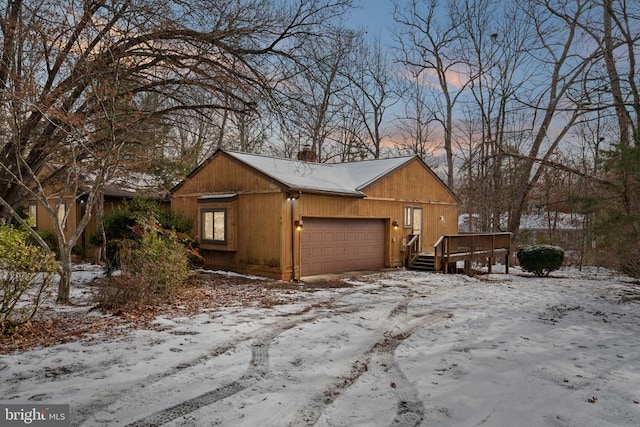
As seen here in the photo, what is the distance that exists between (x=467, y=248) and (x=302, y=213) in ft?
24.3

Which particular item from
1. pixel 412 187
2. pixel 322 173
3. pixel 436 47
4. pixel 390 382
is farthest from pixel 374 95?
pixel 390 382

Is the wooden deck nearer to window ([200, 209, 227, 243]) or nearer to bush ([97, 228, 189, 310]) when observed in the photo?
window ([200, 209, 227, 243])

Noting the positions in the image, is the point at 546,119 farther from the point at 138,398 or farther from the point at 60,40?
the point at 138,398

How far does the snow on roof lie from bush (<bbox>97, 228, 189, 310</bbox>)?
441 cm

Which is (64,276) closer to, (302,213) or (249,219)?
(249,219)

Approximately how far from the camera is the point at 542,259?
16.5 metres

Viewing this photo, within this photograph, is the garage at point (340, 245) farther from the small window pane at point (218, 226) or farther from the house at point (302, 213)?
the small window pane at point (218, 226)

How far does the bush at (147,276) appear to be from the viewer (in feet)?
25.3

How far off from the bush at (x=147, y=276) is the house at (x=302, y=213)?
12.5 feet

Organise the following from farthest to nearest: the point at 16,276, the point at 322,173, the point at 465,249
Answer: the point at 465,249, the point at 322,173, the point at 16,276

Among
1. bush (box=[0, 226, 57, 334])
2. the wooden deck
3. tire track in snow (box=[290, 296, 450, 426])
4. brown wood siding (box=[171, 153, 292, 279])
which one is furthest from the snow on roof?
bush (box=[0, 226, 57, 334])

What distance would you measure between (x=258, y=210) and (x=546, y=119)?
15.4m

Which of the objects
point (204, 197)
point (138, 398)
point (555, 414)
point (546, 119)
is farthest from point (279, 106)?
point (546, 119)

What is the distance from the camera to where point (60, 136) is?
25.9 feet
